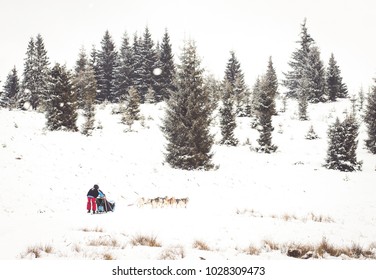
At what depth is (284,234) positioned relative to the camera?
26.1 ft

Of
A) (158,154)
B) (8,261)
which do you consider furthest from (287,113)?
(8,261)

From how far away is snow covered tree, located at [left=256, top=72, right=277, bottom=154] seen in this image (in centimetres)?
2727

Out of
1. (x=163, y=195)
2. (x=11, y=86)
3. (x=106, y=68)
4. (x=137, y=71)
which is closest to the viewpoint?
(x=163, y=195)

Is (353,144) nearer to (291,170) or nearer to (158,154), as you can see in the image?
(291,170)

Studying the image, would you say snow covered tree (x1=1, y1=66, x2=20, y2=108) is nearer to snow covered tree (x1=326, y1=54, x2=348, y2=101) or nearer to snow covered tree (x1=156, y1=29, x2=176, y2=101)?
snow covered tree (x1=156, y1=29, x2=176, y2=101)

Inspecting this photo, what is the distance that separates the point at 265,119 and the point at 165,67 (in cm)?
2558

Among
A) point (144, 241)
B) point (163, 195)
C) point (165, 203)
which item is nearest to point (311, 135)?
point (163, 195)

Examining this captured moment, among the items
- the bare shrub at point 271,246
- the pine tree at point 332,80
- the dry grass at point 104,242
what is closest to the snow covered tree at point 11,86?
the pine tree at point 332,80

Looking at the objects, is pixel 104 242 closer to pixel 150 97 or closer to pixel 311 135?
pixel 311 135

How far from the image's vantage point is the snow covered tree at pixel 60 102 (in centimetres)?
2362

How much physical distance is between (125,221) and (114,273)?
4758 millimetres

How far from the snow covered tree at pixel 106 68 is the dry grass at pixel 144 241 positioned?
1763 inches

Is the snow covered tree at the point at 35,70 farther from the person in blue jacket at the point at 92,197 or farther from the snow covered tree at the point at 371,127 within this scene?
the snow covered tree at the point at 371,127

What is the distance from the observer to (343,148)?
2200cm
